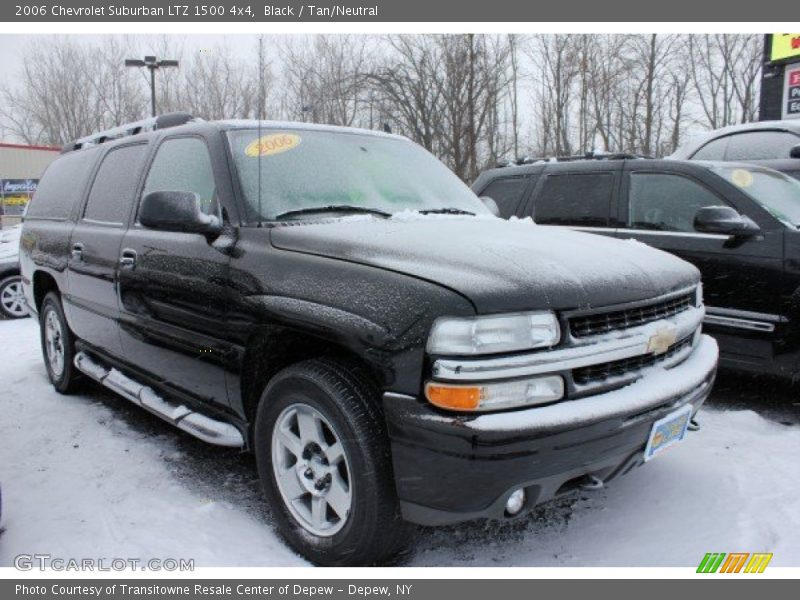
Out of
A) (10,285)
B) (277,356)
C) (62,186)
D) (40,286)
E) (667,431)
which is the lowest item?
(10,285)

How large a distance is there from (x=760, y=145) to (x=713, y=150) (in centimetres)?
46

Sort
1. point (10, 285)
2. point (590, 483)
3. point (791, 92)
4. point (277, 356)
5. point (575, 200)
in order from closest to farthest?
point (590, 483), point (277, 356), point (575, 200), point (10, 285), point (791, 92)

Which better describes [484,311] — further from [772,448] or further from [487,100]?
[487,100]

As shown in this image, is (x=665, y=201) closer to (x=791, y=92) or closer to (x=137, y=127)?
(x=137, y=127)

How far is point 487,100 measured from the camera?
60.3ft

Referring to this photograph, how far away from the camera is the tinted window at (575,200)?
16.8 ft

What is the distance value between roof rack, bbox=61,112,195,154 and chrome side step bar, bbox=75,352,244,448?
5.08 feet

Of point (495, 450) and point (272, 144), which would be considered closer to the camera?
point (495, 450)

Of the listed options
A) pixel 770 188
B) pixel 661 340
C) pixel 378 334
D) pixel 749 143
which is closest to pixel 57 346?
pixel 378 334

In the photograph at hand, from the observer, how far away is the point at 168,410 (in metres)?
3.33

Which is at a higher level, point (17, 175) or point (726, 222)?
point (17, 175)

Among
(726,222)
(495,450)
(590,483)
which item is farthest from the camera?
(726,222)

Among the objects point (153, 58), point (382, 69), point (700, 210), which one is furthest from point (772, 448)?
point (153, 58)

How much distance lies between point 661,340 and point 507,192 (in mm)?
3484
